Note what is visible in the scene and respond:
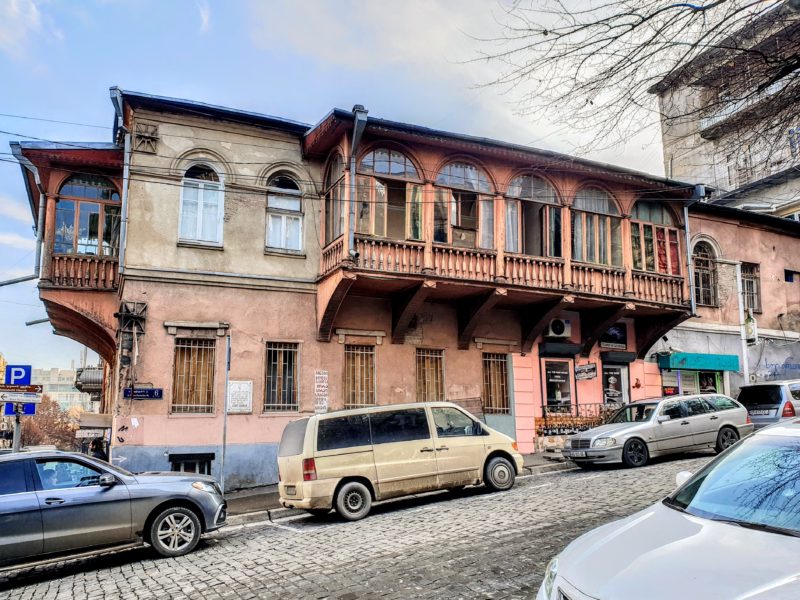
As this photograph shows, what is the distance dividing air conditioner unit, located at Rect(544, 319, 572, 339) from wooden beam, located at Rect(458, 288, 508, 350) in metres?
2.44

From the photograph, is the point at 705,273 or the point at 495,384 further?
the point at 705,273

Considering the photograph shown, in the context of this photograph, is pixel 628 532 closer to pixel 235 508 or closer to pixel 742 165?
pixel 742 165

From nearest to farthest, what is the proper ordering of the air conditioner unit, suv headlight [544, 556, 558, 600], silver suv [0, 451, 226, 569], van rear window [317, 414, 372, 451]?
suv headlight [544, 556, 558, 600] < silver suv [0, 451, 226, 569] < van rear window [317, 414, 372, 451] < the air conditioner unit

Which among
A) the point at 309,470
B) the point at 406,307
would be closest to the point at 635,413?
the point at 406,307

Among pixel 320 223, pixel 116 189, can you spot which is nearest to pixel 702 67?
pixel 320 223

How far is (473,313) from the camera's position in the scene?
57.5 ft

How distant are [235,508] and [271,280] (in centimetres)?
592

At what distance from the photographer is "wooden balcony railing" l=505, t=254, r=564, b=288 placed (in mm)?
17297

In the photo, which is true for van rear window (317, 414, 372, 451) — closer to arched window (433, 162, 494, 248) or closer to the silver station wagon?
the silver station wagon

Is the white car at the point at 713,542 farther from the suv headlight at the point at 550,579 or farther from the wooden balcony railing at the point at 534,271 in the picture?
the wooden balcony railing at the point at 534,271

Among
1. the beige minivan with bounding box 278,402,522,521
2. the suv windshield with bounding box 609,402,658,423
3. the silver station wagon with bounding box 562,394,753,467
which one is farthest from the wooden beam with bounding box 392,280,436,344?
the suv windshield with bounding box 609,402,658,423

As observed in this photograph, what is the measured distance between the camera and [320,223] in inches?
675

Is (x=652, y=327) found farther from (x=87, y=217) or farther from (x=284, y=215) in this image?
(x=87, y=217)

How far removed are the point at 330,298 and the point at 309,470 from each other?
5895mm
